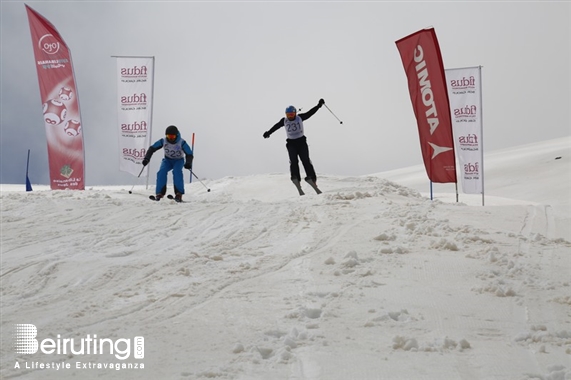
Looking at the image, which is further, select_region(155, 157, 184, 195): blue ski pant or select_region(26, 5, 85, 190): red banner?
select_region(26, 5, 85, 190): red banner

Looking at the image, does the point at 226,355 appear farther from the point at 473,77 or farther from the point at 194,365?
the point at 473,77

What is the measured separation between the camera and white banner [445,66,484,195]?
50.6ft

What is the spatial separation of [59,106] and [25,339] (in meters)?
12.9

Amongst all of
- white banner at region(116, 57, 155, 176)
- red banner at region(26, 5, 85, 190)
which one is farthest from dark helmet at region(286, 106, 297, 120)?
red banner at region(26, 5, 85, 190)

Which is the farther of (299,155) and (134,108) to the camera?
(134,108)

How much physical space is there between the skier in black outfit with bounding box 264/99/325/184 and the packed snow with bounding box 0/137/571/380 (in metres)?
2.50

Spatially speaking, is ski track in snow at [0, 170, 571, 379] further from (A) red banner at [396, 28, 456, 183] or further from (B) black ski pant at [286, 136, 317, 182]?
(B) black ski pant at [286, 136, 317, 182]

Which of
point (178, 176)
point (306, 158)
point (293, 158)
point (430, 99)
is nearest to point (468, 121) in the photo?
point (430, 99)

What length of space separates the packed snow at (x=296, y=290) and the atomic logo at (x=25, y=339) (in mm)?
61

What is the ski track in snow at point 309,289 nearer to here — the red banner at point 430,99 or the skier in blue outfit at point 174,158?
the red banner at point 430,99

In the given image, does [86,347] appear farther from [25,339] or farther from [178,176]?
[178,176]

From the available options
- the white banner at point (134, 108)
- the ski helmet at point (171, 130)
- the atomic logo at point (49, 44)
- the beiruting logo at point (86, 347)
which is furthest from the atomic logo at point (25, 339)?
the atomic logo at point (49, 44)

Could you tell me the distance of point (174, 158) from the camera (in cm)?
1321

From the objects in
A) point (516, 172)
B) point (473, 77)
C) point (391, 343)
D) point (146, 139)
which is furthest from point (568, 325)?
point (516, 172)
